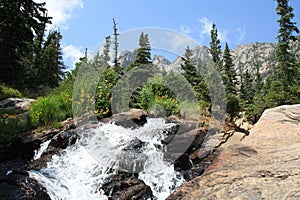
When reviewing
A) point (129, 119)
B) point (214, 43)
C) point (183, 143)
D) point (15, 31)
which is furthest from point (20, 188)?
point (214, 43)

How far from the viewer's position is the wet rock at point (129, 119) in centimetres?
788

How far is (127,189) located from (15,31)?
11.3 m

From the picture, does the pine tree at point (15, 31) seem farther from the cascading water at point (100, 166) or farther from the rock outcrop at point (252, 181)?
the rock outcrop at point (252, 181)

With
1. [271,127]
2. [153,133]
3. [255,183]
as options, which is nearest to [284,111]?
[271,127]

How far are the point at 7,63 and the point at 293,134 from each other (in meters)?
12.6

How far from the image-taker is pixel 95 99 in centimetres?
886

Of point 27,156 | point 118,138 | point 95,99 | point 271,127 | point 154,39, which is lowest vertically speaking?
point 27,156

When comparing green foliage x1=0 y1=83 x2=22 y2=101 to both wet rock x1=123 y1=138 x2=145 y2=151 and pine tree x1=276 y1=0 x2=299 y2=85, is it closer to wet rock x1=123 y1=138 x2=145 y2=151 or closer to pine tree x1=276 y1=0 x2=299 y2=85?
wet rock x1=123 y1=138 x2=145 y2=151

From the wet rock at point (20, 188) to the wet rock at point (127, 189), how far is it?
109 cm

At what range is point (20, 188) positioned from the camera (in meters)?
4.03

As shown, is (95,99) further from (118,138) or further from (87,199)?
(87,199)

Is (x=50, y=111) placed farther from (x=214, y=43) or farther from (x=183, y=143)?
(x=214, y=43)

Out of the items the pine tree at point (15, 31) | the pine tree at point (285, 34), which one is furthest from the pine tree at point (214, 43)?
the pine tree at point (15, 31)

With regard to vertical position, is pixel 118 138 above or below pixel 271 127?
below
